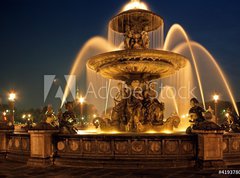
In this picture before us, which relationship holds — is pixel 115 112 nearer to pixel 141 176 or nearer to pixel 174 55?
pixel 174 55

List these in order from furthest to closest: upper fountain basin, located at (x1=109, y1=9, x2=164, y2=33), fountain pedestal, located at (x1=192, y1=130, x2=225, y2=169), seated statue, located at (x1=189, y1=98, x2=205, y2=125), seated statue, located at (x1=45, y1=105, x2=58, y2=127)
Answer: upper fountain basin, located at (x1=109, y1=9, x2=164, y2=33) → seated statue, located at (x1=45, y1=105, x2=58, y2=127) → seated statue, located at (x1=189, y1=98, x2=205, y2=125) → fountain pedestal, located at (x1=192, y1=130, x2=225, y2=169)

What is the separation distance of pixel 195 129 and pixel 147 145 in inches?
64.8

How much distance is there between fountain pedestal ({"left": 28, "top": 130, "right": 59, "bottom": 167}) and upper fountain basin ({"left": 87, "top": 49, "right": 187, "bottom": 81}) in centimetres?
467

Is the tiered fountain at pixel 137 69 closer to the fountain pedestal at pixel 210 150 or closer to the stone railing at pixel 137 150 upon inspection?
the stone railing at pixel 137 150

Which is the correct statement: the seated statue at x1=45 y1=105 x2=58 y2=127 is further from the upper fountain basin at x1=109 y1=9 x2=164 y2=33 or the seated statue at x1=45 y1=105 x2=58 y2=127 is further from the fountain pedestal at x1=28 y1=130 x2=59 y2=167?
the upper fountain basin at x1=109 y1=9 x2=164 y2=33

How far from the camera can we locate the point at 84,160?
973cm

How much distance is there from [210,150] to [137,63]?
5546 mm

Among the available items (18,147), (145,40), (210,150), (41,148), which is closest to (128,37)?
(145,40)

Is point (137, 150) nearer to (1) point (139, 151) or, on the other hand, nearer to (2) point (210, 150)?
(1) point (139, 151)

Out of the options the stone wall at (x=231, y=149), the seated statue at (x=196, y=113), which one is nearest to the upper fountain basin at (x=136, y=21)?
the seated statue at (x=196, y=113)

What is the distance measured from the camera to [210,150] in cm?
945

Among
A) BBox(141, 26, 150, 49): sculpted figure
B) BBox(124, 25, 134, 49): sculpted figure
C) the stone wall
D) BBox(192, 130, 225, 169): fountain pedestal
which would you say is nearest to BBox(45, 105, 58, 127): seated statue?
BBox(124, 25, 134, 49): sculpted figure

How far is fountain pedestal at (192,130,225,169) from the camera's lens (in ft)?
30.8

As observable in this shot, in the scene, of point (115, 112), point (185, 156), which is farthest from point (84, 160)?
point (115, 112)
